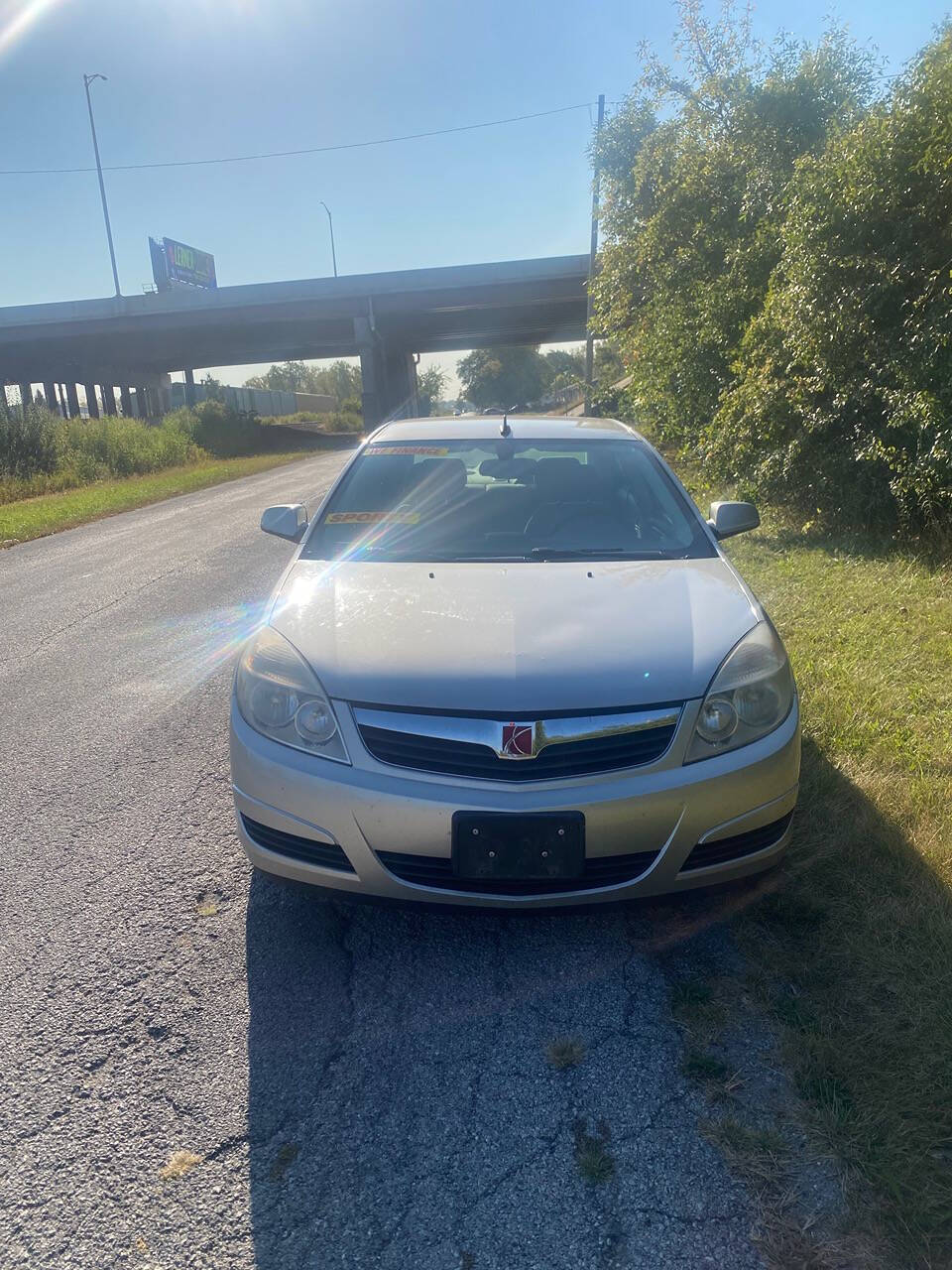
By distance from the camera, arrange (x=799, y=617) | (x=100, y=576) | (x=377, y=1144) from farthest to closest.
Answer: (x=100, y=576)
(x=799, y=617)
(x=377, y=1144)

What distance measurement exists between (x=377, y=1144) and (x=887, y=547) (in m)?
6.65

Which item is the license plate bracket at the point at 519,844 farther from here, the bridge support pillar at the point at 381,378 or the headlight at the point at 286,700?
the bridge support pillar at the point at 381,378

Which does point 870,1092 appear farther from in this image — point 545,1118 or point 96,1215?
point 96,1215

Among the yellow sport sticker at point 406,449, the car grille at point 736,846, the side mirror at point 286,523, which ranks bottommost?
the car grille at point 736,846

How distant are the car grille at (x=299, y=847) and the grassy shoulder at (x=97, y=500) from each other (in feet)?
38.2

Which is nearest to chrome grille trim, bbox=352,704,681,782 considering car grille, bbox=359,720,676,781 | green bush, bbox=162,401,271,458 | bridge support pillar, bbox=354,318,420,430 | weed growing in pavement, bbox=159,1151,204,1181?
car grille, bbox=359,720,676,781

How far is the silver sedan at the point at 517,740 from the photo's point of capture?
2.41 metres

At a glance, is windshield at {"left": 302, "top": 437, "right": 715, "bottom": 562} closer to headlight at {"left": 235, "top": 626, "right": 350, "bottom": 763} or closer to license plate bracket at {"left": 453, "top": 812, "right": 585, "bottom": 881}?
headlight at {"left": 235, "top": 626, "right": 350, "bottom": 763}

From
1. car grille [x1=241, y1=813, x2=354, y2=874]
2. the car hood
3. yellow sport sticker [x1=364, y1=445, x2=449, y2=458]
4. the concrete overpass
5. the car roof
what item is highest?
the concrete overpass

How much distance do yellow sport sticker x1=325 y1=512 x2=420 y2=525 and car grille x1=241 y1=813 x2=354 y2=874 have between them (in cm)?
164

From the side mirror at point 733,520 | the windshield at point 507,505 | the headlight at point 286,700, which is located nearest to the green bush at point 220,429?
the windshield at point 507,505

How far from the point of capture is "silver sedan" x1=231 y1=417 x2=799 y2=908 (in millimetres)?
2412

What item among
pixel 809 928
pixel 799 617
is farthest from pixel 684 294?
pixel 809 928

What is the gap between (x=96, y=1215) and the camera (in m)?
1.89
